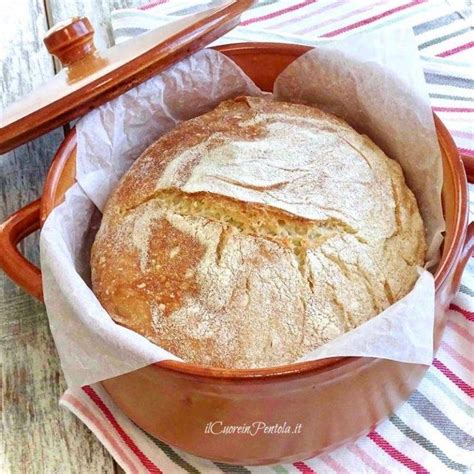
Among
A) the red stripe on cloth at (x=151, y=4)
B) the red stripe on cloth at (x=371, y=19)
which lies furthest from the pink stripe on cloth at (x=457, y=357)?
the red stripe on cloth at (x=151, y=4)

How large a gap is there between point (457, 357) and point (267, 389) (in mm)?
377

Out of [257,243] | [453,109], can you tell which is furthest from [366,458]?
[453,109]

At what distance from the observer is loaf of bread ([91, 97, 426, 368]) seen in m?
0.85

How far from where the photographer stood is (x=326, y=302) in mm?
855

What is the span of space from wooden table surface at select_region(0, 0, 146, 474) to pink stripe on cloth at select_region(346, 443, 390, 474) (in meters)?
0.30

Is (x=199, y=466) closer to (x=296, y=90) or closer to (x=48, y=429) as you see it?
(x=48, y=429)

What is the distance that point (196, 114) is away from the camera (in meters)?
1.15

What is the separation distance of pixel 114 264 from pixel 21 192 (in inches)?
14.1

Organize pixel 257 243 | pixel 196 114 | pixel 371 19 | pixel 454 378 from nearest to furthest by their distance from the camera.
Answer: pixel 257 243, pixel 454 378, pixel 196 114, pixel 371 19

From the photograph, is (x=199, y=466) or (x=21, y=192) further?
(x=21, y=192)

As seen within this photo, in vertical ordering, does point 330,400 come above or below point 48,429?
above

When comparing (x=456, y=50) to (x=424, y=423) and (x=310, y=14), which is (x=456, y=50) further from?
(x=424, y=423)

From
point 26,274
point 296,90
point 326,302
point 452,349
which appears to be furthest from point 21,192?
point 452,349

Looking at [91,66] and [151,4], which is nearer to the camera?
[91,66]
